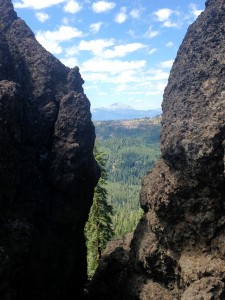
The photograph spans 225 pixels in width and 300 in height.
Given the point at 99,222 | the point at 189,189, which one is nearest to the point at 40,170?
the point at 189,189

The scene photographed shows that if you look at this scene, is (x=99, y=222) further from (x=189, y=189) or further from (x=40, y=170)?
(x=189, y=189)

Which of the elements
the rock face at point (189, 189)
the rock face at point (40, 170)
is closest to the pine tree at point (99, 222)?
the rock face at point (40, 170)

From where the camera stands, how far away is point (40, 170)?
3247 cm

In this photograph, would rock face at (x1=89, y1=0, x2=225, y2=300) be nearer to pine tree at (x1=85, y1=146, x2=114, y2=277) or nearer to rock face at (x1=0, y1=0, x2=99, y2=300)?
rock face at (x1=0, y1=0, x2=99, y2=300)

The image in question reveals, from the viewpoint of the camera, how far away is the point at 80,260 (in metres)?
37.0

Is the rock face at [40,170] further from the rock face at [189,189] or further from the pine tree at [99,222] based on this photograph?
the pine tree at [99,222]

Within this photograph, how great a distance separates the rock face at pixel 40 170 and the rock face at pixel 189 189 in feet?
18.5

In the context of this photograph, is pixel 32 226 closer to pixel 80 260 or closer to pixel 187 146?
pixel 80 260

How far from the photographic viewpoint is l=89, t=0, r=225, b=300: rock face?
27141mm

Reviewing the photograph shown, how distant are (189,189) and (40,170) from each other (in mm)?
12260

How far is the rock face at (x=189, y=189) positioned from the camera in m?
27.1

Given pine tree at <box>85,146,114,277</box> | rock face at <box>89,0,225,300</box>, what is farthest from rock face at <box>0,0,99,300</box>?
pine tree at <box>85,146,114,277</box>

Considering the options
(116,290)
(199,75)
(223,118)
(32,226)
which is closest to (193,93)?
(199,75)

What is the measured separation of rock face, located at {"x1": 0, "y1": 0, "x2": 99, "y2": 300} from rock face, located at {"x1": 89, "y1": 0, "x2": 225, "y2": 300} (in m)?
5.63
